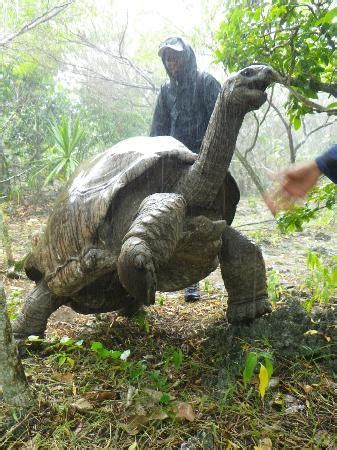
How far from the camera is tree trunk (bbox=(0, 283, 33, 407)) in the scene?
5.13 feet

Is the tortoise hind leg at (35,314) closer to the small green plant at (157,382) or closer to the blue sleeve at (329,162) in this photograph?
the small green plant at (157,382)

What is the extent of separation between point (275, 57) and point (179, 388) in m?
2.16

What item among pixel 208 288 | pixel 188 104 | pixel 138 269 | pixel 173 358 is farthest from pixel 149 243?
pixel 208 288

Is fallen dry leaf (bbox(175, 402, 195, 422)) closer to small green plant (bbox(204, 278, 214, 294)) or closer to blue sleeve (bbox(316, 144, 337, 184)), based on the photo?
blue sleeve (bbox(316, 144, 337, 184))

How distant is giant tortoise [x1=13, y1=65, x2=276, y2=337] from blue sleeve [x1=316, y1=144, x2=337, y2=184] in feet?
2.16

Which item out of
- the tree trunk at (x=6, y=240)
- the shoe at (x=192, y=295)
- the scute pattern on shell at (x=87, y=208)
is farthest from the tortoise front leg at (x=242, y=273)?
the tree trunk at (x=6, y=240)

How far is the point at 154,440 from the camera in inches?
61.1

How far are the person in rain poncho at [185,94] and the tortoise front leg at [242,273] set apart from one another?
3.90 ft

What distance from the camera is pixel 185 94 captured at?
339 centimetres

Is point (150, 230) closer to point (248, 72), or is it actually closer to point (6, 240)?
point (248, 72)

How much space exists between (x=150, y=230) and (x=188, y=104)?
1.92m

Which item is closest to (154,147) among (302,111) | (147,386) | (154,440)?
(302,111)

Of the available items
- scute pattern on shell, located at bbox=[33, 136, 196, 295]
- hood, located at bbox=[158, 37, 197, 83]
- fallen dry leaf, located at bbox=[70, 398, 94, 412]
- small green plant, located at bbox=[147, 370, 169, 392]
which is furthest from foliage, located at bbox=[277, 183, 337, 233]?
fallen dry leaf, located at bbox=[70, 398, 94, 412]

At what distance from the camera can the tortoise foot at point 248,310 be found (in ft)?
8.50
